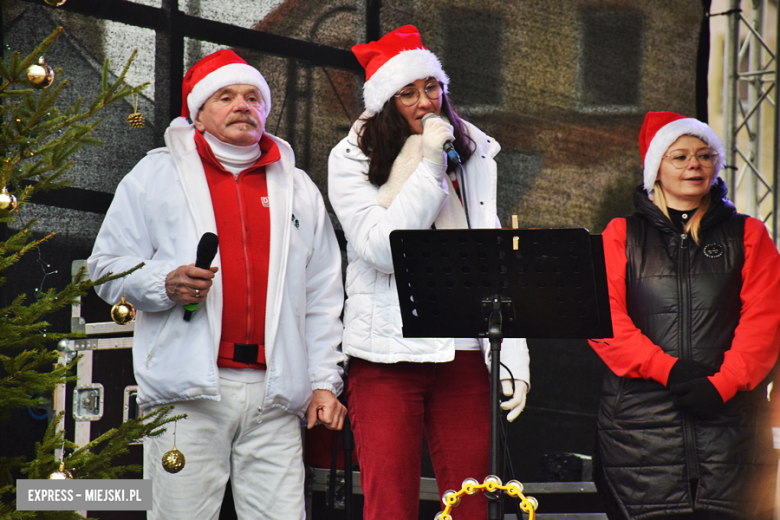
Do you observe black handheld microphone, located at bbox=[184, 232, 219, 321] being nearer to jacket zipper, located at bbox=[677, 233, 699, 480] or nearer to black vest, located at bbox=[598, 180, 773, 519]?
black vest, located at bbox=[598, 180, 773, 519]

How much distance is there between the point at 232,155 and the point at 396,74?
24.1 inches

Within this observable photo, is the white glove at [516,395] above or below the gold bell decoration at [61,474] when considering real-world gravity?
above

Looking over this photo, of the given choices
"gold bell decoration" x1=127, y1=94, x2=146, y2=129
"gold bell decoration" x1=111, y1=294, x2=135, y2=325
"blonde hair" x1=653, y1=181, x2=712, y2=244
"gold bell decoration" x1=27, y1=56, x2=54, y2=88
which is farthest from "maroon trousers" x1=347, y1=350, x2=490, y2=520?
"gold bell decoration" x1=127, y1=94, x2=146, y2=129

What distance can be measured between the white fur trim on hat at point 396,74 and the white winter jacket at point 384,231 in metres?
0.10

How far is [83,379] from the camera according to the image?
3.28 meters

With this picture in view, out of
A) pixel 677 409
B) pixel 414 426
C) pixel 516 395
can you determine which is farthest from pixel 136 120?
pixel 677 409

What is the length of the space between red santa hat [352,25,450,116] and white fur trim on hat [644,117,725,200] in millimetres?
869

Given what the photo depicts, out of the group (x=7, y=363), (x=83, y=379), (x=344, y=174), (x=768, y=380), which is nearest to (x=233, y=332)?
(x=344, y=174)

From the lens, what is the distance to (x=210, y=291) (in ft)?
8.33

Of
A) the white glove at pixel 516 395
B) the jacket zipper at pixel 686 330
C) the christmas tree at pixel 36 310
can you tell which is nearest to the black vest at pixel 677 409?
the jacket zipper at pixel 686 330

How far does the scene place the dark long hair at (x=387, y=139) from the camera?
265cm

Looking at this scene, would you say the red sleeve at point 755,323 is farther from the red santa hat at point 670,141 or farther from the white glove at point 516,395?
the white glove at point 516,395

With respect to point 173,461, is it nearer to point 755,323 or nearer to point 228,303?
point 228,303

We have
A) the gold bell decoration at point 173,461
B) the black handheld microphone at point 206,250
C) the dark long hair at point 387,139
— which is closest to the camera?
the black handheld microphone at point 206,250
